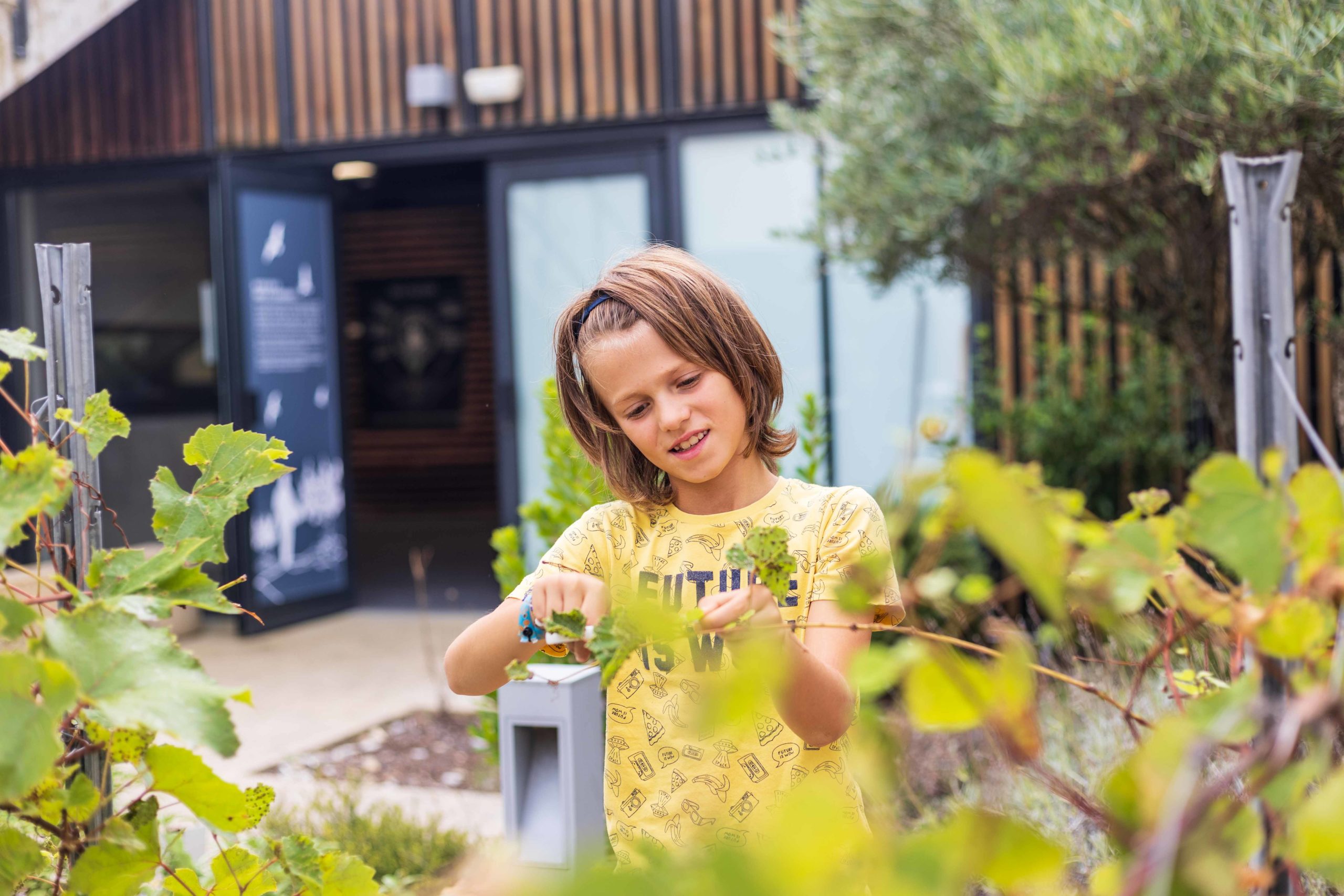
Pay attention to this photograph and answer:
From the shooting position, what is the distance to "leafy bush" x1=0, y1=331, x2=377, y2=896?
2.16 ft

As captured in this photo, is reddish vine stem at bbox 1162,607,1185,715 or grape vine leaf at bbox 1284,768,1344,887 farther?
reddish vine stem at bbox 1162,607,1185,715

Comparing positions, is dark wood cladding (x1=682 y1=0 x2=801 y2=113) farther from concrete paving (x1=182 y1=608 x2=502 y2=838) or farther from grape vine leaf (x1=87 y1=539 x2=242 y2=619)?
grape vine leaf (x1=87 y1=539 x2=242 y2=619)

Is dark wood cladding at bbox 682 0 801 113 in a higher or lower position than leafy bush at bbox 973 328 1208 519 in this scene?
higher

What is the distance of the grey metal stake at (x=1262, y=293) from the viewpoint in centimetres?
162

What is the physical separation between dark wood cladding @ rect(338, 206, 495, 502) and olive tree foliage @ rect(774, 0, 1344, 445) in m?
6.89

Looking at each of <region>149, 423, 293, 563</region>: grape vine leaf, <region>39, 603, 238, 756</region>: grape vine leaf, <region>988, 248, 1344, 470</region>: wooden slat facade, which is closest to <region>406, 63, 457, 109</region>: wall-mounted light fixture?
<region>988, 248, 1344, 470</region>: wooden slat facade

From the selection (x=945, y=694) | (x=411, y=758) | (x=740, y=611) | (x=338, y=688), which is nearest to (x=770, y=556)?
(x=740, y=611)

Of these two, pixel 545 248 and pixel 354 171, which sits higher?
pixel 354 171

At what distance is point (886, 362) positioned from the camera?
19.8 feet

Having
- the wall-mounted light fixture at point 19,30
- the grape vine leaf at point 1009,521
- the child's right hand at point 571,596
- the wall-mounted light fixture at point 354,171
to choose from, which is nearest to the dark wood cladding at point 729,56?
the wall-mounted light fixture at point 354,171

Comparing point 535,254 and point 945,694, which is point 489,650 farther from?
point 535,254

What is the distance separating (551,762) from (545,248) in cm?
420

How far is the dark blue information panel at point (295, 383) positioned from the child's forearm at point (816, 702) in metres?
5.68

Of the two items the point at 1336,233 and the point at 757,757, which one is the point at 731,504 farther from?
the point at 1336,233
